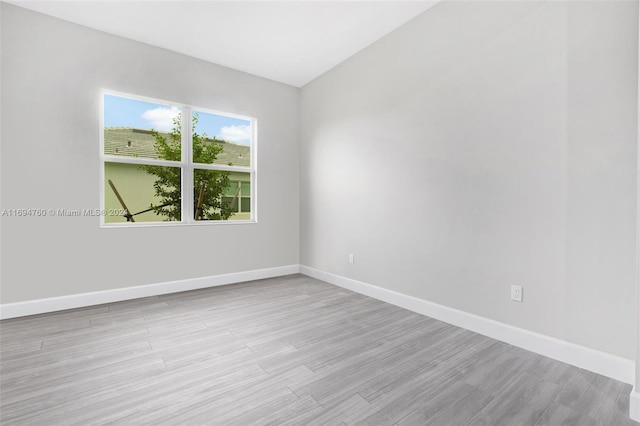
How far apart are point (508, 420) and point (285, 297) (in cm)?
229

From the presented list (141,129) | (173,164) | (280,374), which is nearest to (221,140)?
(173,164)

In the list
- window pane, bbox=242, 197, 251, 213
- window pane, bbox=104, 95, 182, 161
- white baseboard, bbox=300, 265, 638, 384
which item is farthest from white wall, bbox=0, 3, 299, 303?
white baseboard, bbox=300, 265, 638, 384

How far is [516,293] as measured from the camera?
2.17m

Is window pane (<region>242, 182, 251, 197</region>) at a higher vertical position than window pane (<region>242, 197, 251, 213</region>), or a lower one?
higher

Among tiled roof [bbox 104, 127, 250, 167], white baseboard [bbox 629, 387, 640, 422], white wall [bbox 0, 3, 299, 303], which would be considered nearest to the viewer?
white baseboard [bbox 629, 387, 640, 422]

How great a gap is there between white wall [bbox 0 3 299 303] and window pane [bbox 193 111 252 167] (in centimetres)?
20

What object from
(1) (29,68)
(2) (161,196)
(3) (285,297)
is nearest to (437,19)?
(3) (285,297)

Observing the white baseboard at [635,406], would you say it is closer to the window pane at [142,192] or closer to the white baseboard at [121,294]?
the white baseboard at [121,294]

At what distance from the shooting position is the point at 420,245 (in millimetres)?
2814

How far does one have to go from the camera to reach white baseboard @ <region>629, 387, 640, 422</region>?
4.64 ft

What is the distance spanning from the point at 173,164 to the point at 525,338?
3.80 m

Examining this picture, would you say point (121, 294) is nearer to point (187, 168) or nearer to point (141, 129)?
point (187, 168)

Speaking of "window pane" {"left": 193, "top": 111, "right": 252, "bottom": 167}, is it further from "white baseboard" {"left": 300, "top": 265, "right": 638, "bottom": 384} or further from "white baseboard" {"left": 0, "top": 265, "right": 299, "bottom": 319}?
"white baseboard" {"left": 300, "top": 265, "right": 638, "bottom": 384}

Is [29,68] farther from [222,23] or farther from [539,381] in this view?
[539,381]
